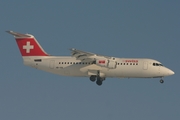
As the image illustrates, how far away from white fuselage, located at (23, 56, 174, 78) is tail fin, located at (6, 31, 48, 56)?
0.74 metres

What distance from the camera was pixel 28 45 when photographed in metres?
52.7

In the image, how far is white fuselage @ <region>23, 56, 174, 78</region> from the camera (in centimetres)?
4794

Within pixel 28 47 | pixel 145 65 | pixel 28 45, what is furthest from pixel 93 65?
pixel 28 45

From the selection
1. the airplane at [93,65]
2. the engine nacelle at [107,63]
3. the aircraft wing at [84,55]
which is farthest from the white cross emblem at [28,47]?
the engine nacelle at [107,63]

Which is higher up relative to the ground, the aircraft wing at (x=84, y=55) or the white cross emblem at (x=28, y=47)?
the white cross emblem at (x=28, y=47)

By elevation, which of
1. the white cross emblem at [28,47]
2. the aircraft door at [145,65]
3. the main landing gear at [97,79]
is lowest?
the main landing gear at [97,79]

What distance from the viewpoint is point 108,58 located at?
158 ft

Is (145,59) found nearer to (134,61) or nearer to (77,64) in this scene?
(134,61)

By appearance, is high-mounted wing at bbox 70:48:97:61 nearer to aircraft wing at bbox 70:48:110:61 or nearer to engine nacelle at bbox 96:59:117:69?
aircraft wing at bbox 70:48:110:61

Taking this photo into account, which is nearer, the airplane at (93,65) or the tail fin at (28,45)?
the airplane at (93,65)

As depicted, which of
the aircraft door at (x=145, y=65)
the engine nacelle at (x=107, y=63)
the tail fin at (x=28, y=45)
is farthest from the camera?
the tail fin at (x=28, y=45)

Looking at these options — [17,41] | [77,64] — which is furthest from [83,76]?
[17,41]

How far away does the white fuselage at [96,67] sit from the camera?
4794cm

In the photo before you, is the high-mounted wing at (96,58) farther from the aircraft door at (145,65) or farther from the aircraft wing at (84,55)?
the aircraft door at (145,65)
